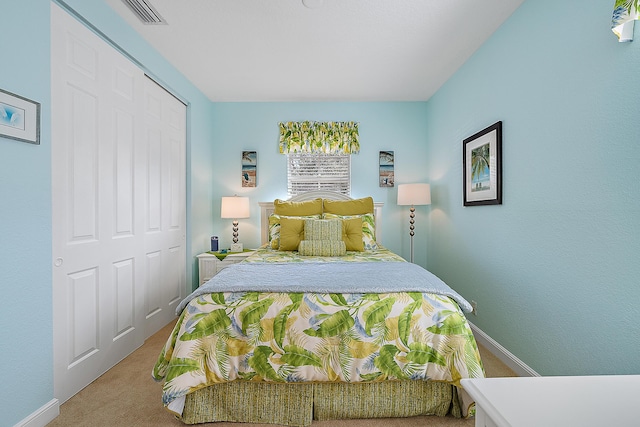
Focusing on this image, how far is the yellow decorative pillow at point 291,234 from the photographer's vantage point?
10.4 ft

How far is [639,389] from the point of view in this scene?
28.7 inches

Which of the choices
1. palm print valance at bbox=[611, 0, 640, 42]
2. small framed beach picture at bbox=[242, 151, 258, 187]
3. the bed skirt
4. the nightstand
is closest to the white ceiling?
small framed beach picture at bbox=[242, 151, 258, 187]

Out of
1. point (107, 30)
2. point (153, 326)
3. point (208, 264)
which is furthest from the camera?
point (208, 264)

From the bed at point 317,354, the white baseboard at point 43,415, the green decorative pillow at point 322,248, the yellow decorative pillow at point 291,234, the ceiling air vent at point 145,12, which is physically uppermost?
the ceiling air vent at point 145,12

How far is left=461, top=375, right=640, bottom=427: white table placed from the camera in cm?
62

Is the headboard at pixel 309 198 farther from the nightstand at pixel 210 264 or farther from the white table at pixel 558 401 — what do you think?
the white table at pixel 558 401

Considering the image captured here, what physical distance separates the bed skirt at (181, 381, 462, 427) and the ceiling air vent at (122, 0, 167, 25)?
250 cm

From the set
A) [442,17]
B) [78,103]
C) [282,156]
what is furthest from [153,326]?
[442,17]

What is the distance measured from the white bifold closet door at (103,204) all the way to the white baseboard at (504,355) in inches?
115

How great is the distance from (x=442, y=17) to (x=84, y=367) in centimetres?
348

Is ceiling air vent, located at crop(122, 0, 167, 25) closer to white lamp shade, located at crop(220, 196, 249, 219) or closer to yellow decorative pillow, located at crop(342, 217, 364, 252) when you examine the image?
white lamp shade, located at crop(220, 196, 249, 219)

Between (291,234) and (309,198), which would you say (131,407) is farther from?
(309,198)

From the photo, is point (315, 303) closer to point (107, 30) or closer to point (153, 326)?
point (153, 326)

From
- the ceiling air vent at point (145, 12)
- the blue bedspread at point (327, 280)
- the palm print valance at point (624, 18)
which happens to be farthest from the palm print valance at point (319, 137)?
the palm print valance at point (624, 18)
